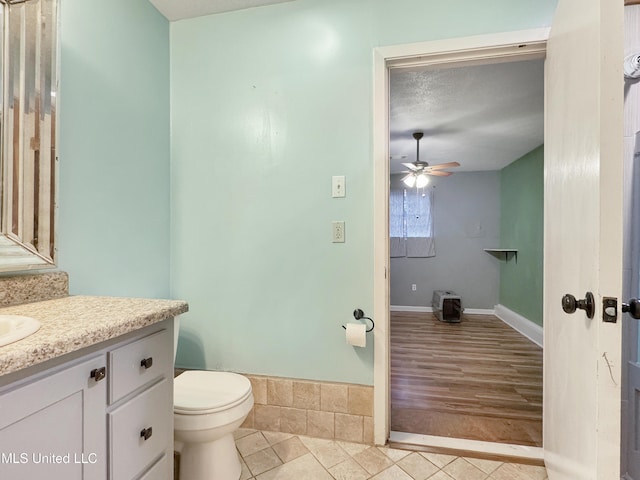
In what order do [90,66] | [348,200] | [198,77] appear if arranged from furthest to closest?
1. [198,77]
2. [348,200]
3. [90,66]

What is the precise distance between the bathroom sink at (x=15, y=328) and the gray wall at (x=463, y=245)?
4.96 metres

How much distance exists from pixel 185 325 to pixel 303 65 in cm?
163

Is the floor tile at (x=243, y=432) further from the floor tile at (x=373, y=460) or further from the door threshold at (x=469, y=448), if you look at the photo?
the door threshold at (x=469, y=448)

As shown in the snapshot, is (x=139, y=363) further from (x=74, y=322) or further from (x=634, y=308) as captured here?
(x=634, y=308)

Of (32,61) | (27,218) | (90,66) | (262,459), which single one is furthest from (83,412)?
(90,66)

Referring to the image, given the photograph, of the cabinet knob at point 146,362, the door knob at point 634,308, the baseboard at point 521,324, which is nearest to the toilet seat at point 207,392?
the cabinet knob at point 146,362

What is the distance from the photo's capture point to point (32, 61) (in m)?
1.15

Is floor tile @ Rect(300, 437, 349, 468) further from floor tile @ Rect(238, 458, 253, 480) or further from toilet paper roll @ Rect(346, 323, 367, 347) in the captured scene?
toilet paper roll @ Rect(346, 323, 367, 347)

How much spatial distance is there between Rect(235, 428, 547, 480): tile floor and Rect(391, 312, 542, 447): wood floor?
233 millimetres

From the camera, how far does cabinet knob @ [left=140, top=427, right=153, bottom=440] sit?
0.96 meters

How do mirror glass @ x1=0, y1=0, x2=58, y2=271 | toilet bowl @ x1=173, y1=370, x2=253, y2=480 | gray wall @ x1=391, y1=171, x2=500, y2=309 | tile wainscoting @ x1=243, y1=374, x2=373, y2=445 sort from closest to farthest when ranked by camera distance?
mirror glass @ x1=0, y1=0, x2=58, y2=271 → toilet bowl @ x1=173, y1=370, x2=253, y2=480 → tile wainscoting @ x1=243, y1=374, x2=373, y2=445 → gray wall @ x1=391, y1=171, x2=500, y2=309

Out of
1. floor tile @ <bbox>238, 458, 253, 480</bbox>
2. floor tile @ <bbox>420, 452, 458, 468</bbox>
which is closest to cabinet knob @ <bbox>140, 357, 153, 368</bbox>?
floor tile @ <bbox>238, 458, 253, 480</bbox>

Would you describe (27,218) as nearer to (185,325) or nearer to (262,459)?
(185,325)

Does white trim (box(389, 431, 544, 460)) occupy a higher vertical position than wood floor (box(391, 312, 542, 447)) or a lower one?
higher
